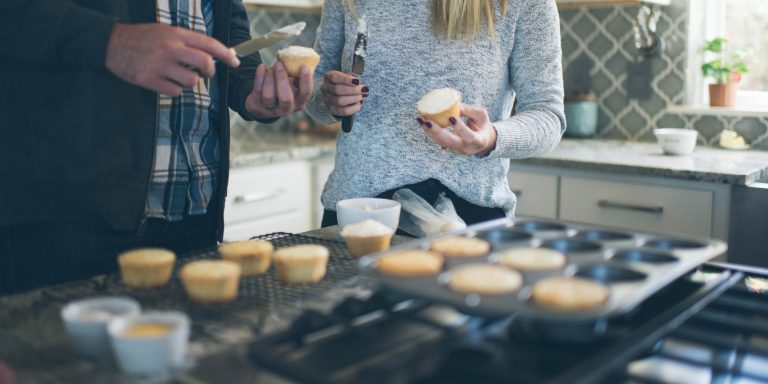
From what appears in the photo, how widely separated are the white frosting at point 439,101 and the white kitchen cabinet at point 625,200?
1281 mm

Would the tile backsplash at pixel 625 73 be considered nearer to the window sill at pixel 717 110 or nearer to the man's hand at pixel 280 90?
the window sill at pixel 717 110

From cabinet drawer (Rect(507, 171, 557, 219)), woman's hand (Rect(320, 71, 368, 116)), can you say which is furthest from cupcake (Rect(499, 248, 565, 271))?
cabinet drawer (Rect(507, 171, 557, 219))

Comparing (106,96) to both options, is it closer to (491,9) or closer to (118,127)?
(118,127)

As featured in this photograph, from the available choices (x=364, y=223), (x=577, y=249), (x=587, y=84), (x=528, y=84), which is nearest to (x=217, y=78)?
(x=364, y=223)

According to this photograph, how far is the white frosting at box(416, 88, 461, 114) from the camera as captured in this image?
1330 millimetres

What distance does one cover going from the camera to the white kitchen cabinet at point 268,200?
260cm

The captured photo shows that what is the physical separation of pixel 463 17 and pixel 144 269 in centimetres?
83

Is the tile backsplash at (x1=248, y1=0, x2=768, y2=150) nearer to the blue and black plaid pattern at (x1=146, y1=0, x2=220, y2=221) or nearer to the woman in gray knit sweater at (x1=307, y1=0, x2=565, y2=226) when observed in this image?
the woman in gray knit sweater at (x1=307, y1=0, x2=565, y2=226)

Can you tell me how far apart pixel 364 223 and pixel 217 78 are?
501mm

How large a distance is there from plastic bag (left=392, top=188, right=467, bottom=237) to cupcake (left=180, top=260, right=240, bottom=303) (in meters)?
0.49

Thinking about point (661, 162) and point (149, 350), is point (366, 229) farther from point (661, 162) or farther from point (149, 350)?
point (661, 162)

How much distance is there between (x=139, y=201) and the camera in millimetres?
1296

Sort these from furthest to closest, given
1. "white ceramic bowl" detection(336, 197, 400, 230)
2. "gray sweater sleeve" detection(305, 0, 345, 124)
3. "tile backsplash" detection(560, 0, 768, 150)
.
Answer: "tile backsplash" detection(560, 0, 768, 150), "gray sweater sleeve" detection(305, 0, 345, 124), "white ceramic bowl" detection(336, 197, 400, 230)

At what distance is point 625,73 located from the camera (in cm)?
305
